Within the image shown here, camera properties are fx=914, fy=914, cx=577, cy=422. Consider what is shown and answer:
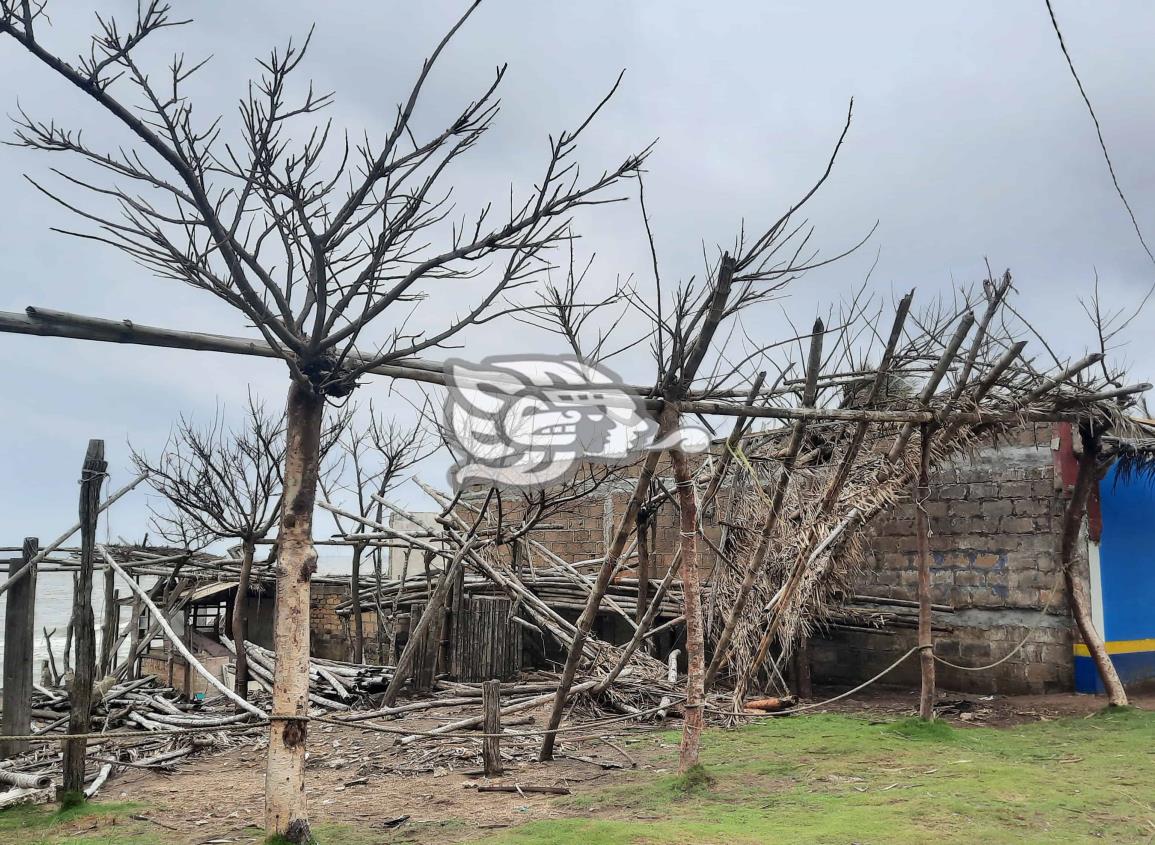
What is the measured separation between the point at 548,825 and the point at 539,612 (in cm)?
542

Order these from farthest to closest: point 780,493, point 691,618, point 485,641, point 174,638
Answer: point 485,641
point 174,638
point 780,493
point 691,618

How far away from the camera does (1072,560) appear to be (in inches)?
339

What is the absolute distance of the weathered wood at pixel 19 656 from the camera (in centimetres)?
768

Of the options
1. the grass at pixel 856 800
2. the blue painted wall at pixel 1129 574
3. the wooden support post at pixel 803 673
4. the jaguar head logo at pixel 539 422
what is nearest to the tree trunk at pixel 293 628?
the grass at pixel 856 800

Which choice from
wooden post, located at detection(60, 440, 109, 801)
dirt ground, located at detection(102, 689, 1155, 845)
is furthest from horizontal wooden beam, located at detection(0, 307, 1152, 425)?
dirt ground, located at detection(102, 689, 1155, 845)

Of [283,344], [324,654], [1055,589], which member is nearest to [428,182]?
[283,344]

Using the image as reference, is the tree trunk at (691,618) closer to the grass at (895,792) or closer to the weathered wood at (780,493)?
the grass at (895,792)

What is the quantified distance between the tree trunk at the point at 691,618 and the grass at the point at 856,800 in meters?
0.23

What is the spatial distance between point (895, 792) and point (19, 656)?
6.97 metres

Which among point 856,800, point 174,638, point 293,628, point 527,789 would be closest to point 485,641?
point 174,638

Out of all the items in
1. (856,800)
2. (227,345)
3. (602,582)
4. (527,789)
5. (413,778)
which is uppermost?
(227,345)

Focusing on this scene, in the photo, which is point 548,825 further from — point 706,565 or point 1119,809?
point 706,565

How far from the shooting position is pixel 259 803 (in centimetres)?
624

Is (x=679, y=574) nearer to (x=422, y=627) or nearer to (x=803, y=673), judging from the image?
(x=803, y=673)
